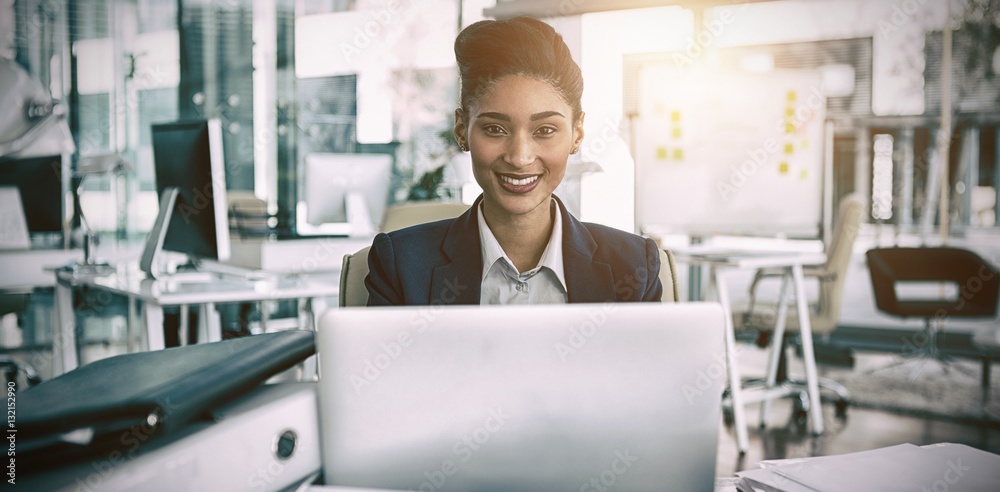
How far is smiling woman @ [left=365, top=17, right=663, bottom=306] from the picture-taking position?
1.20m

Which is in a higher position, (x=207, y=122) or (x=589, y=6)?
(x=589, y=6)

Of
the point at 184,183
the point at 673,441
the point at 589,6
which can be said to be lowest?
the point at 673,441

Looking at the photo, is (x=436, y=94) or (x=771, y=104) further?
(x=436, y=94)

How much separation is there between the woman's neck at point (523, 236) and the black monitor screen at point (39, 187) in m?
3.44

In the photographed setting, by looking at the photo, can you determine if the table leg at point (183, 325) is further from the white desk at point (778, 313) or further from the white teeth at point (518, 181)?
the white desk at point (778, 313)

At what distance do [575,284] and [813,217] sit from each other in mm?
3154

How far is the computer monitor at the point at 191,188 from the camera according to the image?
2486 millimetres

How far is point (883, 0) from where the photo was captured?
514 centimetres

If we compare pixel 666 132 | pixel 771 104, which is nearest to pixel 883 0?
pixel 771 104

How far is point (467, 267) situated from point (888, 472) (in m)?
0.73

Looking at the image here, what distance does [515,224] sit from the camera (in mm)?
1282

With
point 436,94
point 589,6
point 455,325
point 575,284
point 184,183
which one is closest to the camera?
point 455,325

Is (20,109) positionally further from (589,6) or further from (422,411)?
(422,411)

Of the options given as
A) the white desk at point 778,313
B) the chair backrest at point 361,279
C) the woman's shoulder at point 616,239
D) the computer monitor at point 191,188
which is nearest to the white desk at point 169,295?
the computer monitor at point 191,188
